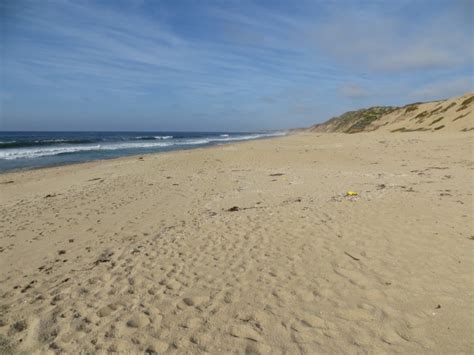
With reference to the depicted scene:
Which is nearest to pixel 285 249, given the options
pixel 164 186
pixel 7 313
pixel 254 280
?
pixel 254 280

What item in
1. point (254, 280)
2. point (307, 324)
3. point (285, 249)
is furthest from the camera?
point (285, 249)

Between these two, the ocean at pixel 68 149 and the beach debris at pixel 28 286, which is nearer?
the beach debris at pixel 28 286

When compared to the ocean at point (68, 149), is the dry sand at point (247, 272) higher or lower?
higher

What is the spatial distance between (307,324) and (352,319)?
47 cm

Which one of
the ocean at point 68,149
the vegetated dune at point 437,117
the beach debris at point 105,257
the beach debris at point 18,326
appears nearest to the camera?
the beach debris at point 18,326

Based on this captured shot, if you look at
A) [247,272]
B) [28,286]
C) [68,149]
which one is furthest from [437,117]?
[28,286]

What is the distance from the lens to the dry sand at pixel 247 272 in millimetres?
3297

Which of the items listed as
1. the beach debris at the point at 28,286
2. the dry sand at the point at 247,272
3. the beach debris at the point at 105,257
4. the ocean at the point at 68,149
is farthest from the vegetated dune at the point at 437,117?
the beach debris at the point at 28,286

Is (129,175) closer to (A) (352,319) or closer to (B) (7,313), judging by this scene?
(B) (7,313)

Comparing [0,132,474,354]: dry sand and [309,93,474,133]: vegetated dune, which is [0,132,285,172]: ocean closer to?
[0,132,474,354]: dry sand

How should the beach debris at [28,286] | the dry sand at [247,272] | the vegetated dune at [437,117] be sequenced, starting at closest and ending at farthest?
the dry sand at [247,272] < the beach debris at [28,286] < the vegetated dune at [437,117]

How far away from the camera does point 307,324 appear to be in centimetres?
341

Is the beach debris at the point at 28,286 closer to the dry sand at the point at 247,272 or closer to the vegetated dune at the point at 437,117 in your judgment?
the dry sand at the point at 247,272

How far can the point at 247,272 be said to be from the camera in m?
4.58
